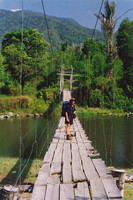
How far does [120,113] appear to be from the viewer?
66.3ft

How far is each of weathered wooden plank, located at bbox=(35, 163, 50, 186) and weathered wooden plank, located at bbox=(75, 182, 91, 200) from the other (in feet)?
1.28

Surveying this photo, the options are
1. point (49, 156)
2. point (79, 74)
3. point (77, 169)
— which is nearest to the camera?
point (77, 169)

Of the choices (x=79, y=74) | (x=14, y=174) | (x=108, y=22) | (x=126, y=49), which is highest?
(x=108, y=22)

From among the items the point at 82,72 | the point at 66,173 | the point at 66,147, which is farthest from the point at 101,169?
the point at 82,72

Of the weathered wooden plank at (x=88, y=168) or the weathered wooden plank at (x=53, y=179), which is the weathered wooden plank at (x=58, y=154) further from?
the weathered wooden plank at (x=53, y=179)

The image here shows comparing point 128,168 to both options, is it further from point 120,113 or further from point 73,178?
point 120,113

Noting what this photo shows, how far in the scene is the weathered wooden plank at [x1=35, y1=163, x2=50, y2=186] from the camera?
2900 mm

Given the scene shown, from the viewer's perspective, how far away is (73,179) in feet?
9.95

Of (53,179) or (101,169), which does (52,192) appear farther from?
(101,169)

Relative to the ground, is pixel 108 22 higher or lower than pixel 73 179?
higher

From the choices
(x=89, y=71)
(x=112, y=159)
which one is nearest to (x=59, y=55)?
(x=89, y=71)

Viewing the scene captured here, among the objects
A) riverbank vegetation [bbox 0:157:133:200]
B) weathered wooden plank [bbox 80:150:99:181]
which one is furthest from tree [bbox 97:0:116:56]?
weathered wooden plank [bbox 80:150:99:181]

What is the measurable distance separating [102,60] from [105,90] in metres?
3.22

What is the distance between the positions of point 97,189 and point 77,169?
75 centimetres
